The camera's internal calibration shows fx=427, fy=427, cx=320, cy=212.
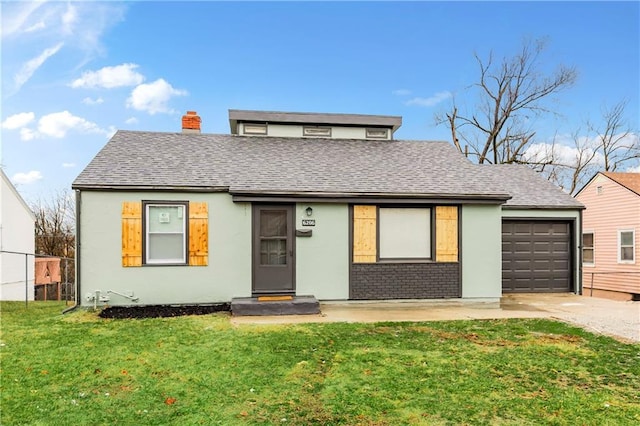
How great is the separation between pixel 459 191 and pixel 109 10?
1054 centimetres

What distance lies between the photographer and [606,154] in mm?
27203

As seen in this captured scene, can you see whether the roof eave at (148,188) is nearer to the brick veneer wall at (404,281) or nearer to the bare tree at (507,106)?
the brick veneer wall at (404,281)

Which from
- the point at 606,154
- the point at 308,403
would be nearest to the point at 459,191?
the point at 308,403

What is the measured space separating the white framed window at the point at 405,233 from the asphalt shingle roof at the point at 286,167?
0.54 metres

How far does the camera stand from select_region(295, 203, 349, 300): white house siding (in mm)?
9688

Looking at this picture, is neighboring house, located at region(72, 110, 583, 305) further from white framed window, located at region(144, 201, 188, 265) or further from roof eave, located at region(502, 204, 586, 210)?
roof eave, located at region(502, 204, 586, 210)

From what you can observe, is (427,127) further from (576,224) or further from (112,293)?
(112,293)

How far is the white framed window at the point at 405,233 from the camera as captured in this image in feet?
32.9

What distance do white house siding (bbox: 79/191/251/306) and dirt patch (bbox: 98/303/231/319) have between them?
141 mm

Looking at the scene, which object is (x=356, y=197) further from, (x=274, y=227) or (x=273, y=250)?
(x=273, y=250)

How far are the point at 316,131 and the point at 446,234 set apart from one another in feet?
16.1

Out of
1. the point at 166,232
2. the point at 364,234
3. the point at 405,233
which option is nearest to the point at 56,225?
the point at 166,232

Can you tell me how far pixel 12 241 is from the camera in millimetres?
18531

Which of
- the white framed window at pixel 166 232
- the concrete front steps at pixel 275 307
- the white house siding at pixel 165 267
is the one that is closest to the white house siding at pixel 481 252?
the concrete front steps at pixel 275 307
